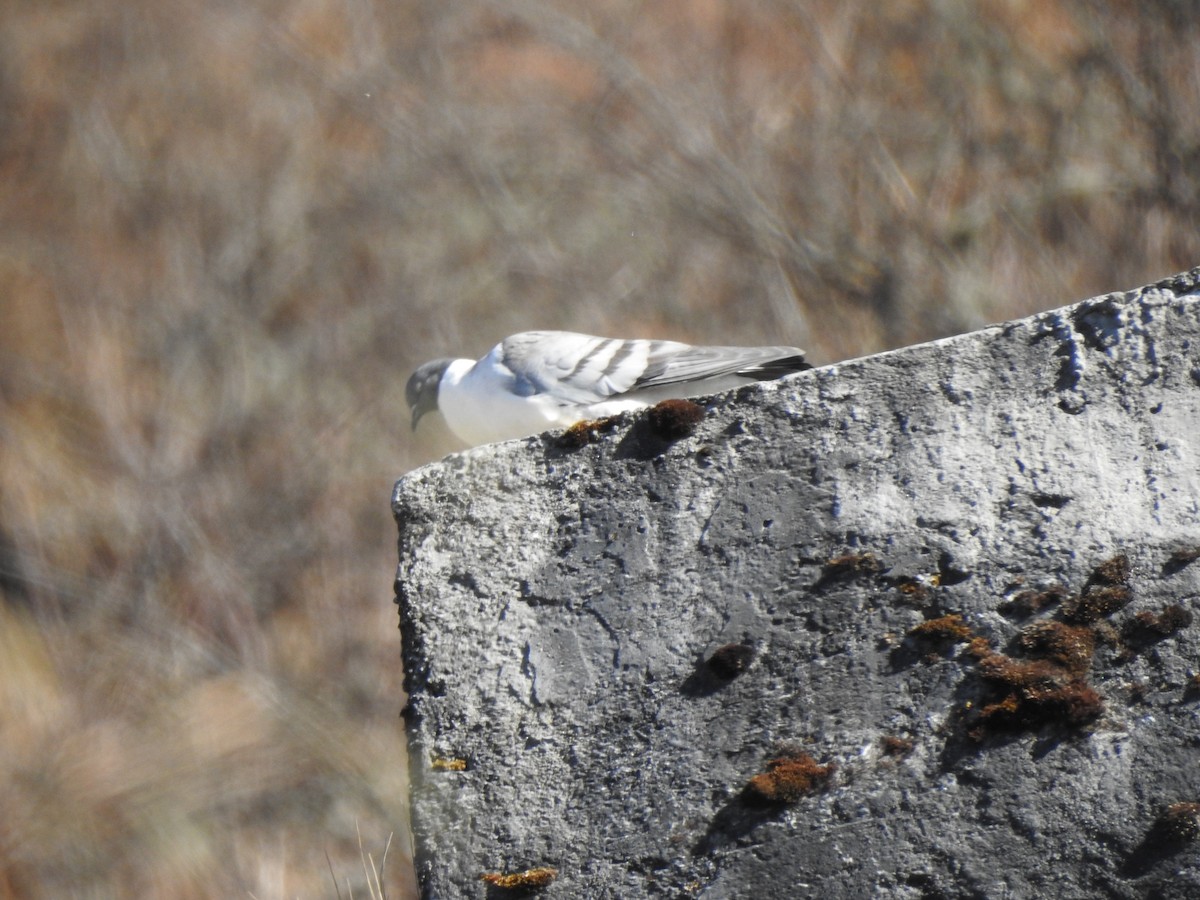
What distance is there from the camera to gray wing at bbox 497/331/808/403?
4.17 meters

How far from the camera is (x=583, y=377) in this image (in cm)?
428

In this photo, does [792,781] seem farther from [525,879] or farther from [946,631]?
[525,879]

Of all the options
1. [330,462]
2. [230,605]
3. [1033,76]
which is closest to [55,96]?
[330,462]

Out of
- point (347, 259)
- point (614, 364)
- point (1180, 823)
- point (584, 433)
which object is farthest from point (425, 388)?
point (347, 259)

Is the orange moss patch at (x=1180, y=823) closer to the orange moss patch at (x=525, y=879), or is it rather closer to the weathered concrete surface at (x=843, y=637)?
the weathered concrete surface at (x=843, y=637)

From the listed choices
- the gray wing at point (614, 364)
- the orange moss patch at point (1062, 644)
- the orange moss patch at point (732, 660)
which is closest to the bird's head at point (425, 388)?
the gray wing at point (614, 364)

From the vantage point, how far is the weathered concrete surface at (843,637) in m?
1.94

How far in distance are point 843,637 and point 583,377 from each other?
Result: 229 cm

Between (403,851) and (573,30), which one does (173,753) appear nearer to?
(403,851)

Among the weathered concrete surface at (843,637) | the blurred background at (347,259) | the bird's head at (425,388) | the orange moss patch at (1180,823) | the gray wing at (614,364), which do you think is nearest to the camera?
the orange moss patch at (1180,823)

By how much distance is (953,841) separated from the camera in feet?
6.34

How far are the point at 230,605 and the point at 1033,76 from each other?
7.16 m

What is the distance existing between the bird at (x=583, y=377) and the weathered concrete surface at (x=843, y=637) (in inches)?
70.6

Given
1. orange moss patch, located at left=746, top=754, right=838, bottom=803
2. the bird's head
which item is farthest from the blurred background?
orange moss patch, located at left=746, top=754, right=838, bottom=803
